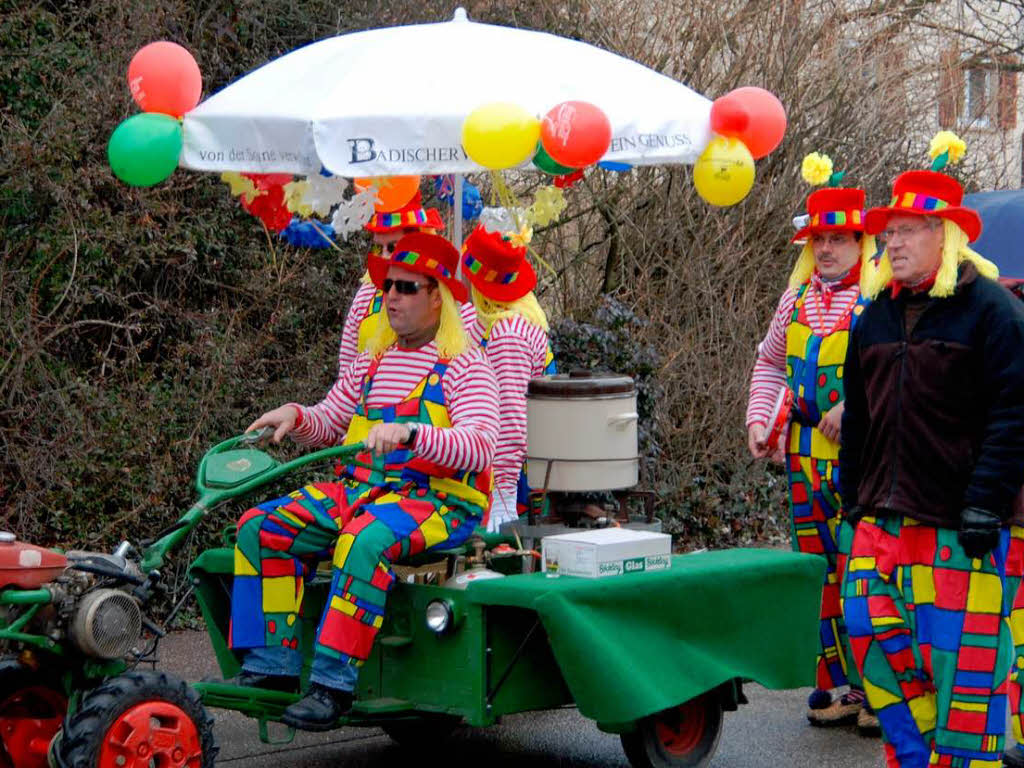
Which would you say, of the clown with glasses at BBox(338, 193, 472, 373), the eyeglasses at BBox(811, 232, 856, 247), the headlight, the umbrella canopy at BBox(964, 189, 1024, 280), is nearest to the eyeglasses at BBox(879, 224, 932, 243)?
the eyeglasses at BBox(811, 232, 856, 247)

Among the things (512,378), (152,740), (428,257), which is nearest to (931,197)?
(428,257)

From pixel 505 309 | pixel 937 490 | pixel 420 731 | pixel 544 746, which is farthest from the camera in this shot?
pixel 505 309

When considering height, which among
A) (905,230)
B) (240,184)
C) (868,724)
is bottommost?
(868,724)

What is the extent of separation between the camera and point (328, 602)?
4.85m

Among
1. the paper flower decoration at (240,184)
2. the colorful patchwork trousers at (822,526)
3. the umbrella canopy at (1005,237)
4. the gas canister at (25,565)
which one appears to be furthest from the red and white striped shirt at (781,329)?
the gas canister at (25,565)

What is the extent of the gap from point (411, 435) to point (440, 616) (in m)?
0.59

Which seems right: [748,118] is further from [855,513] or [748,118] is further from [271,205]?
[271,205]

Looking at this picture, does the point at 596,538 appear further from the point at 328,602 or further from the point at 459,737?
the point at 459,737

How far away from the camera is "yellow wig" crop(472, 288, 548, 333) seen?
639 centimetres

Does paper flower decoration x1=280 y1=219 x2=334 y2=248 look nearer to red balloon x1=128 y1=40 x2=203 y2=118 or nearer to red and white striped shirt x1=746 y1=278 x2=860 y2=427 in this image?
red balloon x1=128 y1=40 x2=203 y2=118

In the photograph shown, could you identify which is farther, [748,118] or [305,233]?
[305,233]

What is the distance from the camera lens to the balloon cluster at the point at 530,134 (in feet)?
16.5

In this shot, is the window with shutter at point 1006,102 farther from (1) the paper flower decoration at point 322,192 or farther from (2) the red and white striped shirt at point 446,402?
(2) the red and white striped shirt at point 446,402

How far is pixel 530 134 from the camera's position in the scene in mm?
5148
